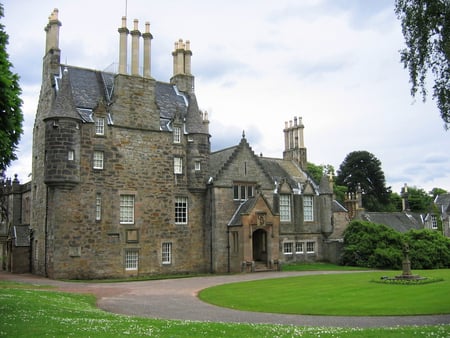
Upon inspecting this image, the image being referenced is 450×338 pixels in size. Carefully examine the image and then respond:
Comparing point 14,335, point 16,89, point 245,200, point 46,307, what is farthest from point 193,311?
point 245,200

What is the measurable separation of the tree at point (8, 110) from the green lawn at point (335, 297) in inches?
427

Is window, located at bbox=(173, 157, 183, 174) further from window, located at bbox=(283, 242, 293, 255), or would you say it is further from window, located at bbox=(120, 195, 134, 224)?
window, located at bbox=(283, 242, 293, 255)

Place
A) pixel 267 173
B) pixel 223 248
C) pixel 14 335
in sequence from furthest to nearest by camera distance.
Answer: pixel 267 173 < pixel 223 248 < pixel 14 335

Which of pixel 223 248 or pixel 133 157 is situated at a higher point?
pixel 133 157

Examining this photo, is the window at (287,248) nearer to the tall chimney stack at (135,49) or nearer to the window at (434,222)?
the tall chimney stack at (135,49)

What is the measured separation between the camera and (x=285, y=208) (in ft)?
A: 158

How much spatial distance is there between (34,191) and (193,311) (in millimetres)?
24947

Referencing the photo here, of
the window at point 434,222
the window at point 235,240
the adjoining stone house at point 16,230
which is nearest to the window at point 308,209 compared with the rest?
the window at point 235,240

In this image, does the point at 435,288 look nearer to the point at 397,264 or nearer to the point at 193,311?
the point at 193,311

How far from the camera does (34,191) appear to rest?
40.4 meters

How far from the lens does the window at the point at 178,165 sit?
137ft

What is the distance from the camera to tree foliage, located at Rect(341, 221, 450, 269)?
43.2m

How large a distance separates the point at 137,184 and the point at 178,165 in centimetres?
421

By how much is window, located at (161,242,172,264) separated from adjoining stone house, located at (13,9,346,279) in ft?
0.27
